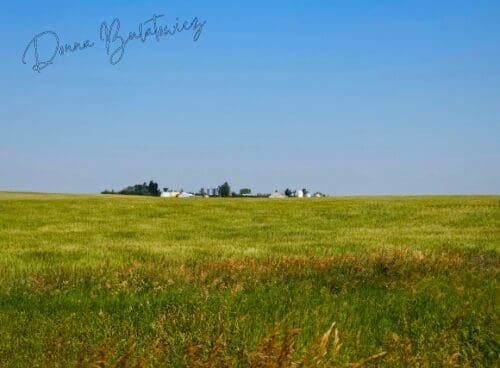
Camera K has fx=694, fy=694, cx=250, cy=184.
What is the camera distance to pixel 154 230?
87.7 ft

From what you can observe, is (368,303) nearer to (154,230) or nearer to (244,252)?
(244,252)

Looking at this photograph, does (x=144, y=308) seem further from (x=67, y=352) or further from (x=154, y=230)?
(x=154, y=230)

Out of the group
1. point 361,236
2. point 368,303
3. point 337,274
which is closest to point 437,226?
point 361,236

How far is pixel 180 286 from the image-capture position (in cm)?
1055

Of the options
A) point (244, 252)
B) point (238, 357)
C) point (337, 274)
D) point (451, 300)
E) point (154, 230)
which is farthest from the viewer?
point (154, 230)

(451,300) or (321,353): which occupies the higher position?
(321,353)

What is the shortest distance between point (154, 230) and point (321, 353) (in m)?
23.7

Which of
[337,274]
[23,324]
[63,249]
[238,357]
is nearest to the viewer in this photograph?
[238,357]

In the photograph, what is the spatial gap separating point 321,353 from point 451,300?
7167mm

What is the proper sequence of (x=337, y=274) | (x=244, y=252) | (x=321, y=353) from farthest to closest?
(x=244, y=252), (x=337, y=274), (x=321, y=353)

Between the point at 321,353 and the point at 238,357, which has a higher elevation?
the point at 321,353

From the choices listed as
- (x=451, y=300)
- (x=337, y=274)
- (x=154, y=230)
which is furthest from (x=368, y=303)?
(x=154, y=230)

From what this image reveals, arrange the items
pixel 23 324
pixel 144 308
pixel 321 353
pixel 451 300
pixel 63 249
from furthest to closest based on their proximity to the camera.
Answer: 1. pixel 63 249
2. pixel 451 300
3. pixel 144 308
4. pixel 23 324
5. pixel 321 353

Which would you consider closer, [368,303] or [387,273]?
[368,303]
